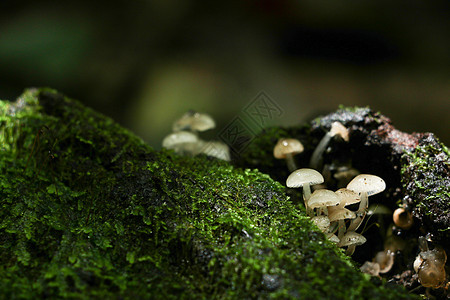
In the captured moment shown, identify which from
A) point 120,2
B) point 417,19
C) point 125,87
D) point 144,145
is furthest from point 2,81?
point 417,19

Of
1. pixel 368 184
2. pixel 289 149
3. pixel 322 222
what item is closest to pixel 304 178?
pixel 322 222

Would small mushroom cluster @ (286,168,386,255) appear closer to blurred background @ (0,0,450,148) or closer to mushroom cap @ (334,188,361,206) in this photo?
mushroom cap @ (334,188,361,206)

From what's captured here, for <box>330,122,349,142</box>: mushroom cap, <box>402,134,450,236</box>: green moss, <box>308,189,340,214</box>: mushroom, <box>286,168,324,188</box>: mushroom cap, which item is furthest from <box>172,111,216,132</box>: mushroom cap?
<box>402,134,450,236</box>: green moss

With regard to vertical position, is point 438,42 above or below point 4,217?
above

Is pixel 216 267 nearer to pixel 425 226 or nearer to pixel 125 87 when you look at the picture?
pixel 425 226

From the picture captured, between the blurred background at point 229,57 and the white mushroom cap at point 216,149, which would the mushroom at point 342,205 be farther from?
the blurred background at point 229,57

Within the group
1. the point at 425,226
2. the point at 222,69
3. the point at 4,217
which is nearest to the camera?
the point at 4,217

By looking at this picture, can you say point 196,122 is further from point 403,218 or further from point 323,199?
point 403,218

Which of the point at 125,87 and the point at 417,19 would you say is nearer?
the point at 417,19
